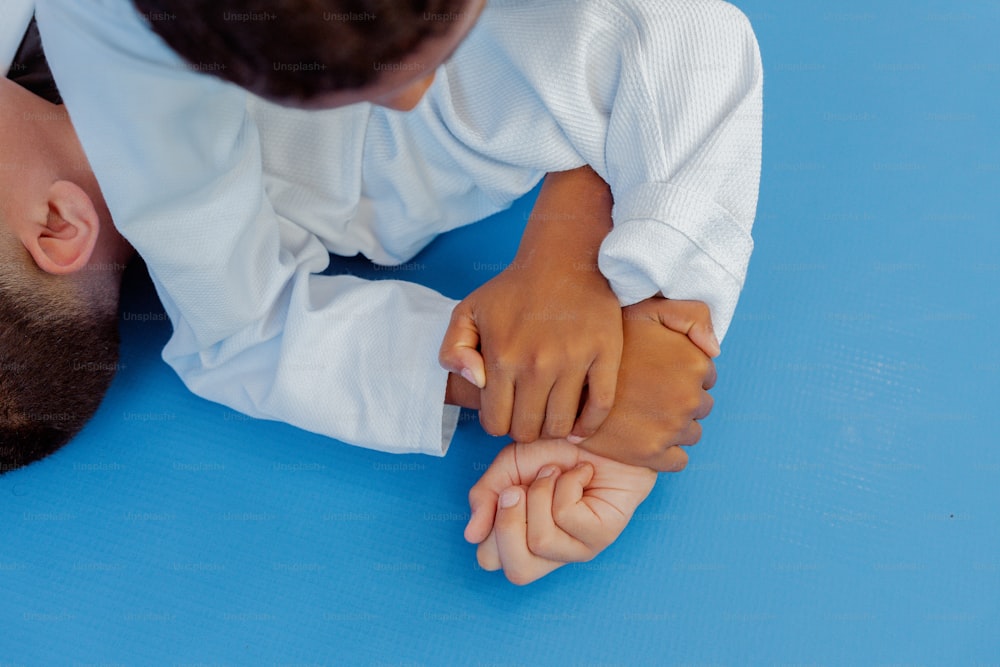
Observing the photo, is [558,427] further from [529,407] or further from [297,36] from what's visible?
[297,36]

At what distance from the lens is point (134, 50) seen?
0.52m

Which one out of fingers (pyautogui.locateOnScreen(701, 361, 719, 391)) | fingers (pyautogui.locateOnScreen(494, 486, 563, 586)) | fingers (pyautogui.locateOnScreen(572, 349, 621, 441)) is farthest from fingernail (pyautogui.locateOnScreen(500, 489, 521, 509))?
fingers (pyautogui.locateOnScreen(701, 361, 719, 391))

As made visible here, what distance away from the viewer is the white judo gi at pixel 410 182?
2.18ft

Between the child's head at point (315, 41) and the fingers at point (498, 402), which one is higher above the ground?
the child's head at point (315, 41)

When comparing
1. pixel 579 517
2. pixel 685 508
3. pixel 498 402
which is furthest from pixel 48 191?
pixel 685 508

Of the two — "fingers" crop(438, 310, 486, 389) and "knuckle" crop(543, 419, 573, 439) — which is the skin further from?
"knuckle" crop(543, 419, 573, 439)

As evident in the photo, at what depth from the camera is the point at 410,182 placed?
828 mm

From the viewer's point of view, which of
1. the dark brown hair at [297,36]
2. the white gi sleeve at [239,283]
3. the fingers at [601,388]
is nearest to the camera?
the dark brown hair at [297,36]

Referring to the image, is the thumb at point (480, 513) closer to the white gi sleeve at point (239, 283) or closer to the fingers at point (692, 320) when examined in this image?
the white gi sleeve at point (239, 283)

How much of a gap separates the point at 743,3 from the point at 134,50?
793mm

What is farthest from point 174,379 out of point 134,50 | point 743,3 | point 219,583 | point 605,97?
point 743,3

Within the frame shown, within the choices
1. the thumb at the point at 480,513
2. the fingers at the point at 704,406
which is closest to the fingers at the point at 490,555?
the thumb at the point at 480,513

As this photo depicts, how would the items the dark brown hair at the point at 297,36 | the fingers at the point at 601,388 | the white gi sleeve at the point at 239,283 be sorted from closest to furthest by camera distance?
the dark brown hair at the point at 297,36 → the white gi sleeve at the point at 239,283 → the fingers at the point at 601,388

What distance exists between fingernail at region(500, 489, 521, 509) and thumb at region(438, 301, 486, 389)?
0.35 ft
